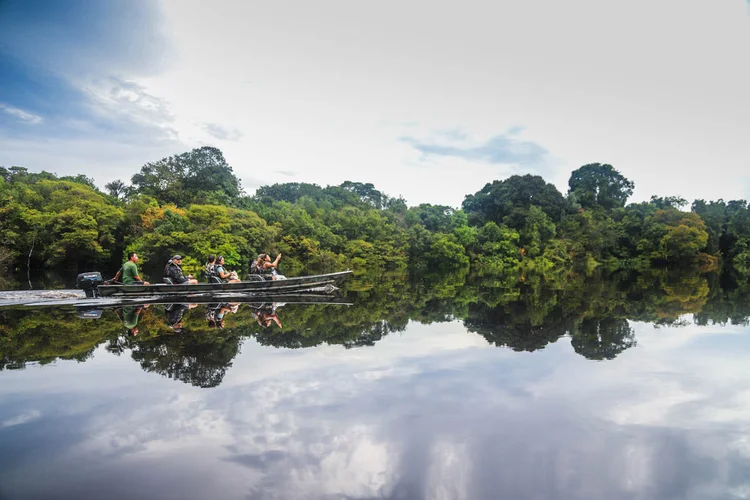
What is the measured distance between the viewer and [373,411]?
5.09 meters

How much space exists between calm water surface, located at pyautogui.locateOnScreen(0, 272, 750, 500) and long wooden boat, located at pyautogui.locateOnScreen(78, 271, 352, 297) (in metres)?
2.35

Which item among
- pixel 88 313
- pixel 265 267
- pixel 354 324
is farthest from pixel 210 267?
pixel 354 324

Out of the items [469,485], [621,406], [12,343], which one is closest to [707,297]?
[621,406]

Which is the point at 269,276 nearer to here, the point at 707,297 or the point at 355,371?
the point at 355,371

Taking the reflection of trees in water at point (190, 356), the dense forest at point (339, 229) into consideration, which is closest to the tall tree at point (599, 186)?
the dense forest at point (339, 229)

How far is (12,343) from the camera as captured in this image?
8.27 meters

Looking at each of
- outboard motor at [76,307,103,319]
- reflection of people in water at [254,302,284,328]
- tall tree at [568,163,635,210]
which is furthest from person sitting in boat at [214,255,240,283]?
tall tree at [568,163,635,210]

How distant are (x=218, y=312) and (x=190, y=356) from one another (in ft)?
14.9

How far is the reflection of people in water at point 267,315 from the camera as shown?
1033 cm

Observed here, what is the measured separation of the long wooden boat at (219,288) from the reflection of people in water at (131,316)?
393 mm

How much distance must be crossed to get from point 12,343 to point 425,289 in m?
13.5

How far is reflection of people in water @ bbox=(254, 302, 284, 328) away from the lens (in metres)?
10.3

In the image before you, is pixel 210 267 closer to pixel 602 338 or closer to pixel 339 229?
Answer: pixel 602 338

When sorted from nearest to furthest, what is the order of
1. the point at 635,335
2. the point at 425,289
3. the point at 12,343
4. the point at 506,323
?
1. the point at 12,343
2. the point at 635,335
3. the point at 506,323
4. the point at 425,289
